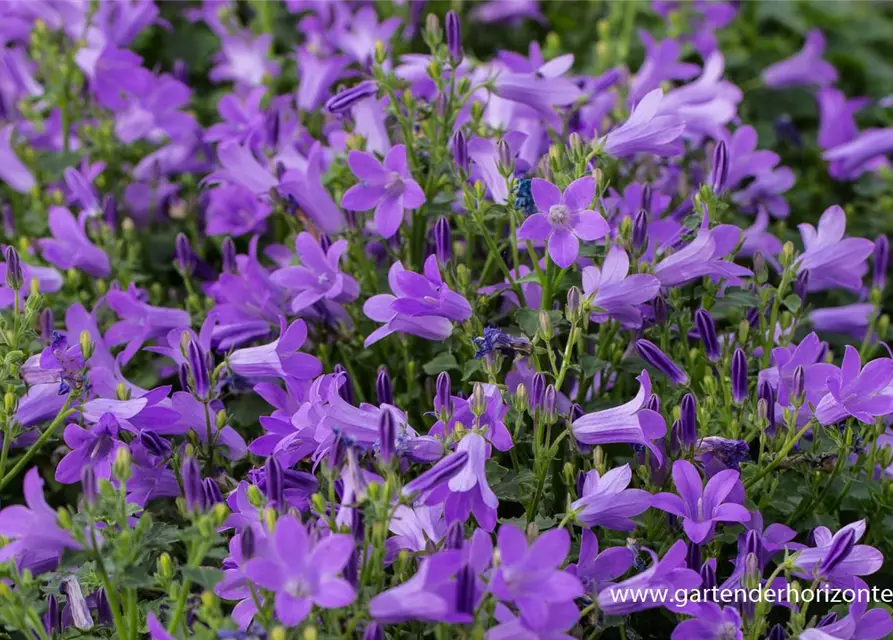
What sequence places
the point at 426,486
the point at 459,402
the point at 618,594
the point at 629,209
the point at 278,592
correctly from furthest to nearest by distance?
the point at 629,209 → the point at 459,402 → the point at 618,594 → the point at 426,486 → the point at 278,592

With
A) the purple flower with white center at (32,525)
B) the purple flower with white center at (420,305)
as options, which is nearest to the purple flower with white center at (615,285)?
the purple flower with white center at (420,305)

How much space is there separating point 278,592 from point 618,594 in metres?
0.51

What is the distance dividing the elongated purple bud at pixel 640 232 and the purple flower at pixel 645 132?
123 mm

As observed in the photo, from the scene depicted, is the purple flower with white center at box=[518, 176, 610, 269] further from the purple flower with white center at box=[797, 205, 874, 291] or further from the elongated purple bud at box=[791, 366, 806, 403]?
the purple flower with white center at box=[797, 205, 874, 291]

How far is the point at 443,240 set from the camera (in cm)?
184

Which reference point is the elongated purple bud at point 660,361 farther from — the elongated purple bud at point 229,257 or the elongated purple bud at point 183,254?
the elongated purple bud at point 183,254

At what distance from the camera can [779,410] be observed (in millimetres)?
1806

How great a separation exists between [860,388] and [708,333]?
285 mm

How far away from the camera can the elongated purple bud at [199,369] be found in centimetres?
167

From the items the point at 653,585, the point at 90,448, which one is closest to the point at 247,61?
the point at 90,448

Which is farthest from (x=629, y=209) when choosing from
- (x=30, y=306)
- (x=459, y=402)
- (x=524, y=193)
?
(x=30, y=306)

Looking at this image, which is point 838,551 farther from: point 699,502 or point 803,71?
point 803,71

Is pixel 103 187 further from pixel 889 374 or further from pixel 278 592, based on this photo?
pixel 889 374

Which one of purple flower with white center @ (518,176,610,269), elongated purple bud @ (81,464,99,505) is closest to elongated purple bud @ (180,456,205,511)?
elongated purple bud @ (81,464,99,505)
